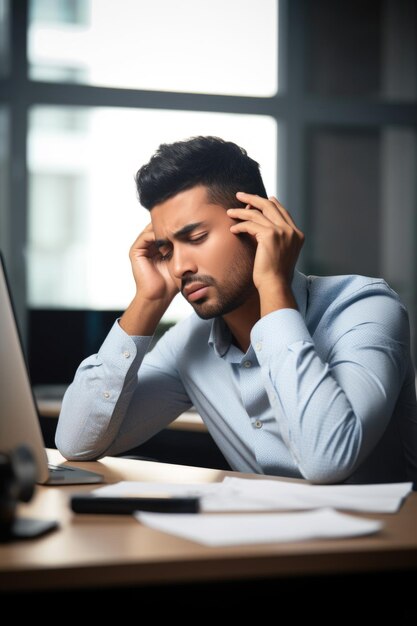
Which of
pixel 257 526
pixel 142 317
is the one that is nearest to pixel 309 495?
pixel 257 526

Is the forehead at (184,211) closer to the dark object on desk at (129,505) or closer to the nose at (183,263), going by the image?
the nose at (183,263)

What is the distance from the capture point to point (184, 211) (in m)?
1.79

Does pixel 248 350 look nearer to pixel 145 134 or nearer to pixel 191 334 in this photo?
pixel 191 334

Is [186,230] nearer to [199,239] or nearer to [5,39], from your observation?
[199,239]

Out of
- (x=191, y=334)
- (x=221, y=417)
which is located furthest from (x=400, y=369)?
(x=191, y=334)

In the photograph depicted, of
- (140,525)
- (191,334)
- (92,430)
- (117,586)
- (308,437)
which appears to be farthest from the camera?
(191,334)

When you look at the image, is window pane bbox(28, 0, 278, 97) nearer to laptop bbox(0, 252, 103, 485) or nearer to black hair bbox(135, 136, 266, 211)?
black hair bbox(135, 136, 266, 211)

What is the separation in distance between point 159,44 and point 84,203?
99 centimetres

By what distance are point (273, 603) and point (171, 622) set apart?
12cm

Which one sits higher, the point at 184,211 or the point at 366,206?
the point at 184,211

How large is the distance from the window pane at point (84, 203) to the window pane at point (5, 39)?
26 centimetres

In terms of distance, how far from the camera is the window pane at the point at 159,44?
4531 mm

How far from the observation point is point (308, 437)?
4.45ft

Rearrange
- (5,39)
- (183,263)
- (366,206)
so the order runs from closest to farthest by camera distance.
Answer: (183,263) → (5,39) → (366,206)
